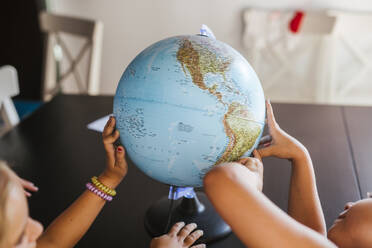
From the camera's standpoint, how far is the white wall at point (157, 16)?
8.76 ft

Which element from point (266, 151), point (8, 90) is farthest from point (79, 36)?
point (266, 151)

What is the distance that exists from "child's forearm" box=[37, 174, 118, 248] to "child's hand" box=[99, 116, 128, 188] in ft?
0.17

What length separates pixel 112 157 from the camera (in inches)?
32.7

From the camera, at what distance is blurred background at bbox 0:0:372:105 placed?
260 cm

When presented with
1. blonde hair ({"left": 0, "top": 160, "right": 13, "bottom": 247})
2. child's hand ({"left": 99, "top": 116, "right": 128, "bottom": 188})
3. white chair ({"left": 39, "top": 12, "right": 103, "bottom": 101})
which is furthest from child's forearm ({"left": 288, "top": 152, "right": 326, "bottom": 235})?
white chair ({"left": 39, "top": 12, "right": 103, "bottom": 101})

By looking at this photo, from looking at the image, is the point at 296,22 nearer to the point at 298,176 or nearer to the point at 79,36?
the point at 79,36

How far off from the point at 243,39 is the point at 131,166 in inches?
73.7

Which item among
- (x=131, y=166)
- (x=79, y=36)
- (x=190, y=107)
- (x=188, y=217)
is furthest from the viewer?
(x=79, y=36)

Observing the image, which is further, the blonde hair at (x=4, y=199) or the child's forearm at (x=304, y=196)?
Answer: the child's forearm at (x=304, y=196)

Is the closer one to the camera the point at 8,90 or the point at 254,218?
the point at 254,218

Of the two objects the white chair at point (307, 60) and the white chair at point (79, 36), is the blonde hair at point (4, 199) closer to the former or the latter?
the white chair at point (79, 36)

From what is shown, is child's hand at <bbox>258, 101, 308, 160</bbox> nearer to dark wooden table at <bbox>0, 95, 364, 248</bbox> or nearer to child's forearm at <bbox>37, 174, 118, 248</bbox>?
dark wooden table at <bbox>0, 95, 364, 248</bbox>

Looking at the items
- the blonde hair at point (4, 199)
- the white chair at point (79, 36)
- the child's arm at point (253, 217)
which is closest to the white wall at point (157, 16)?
the white chair at point (79, 36)

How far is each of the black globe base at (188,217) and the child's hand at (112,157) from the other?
15 centimetres
